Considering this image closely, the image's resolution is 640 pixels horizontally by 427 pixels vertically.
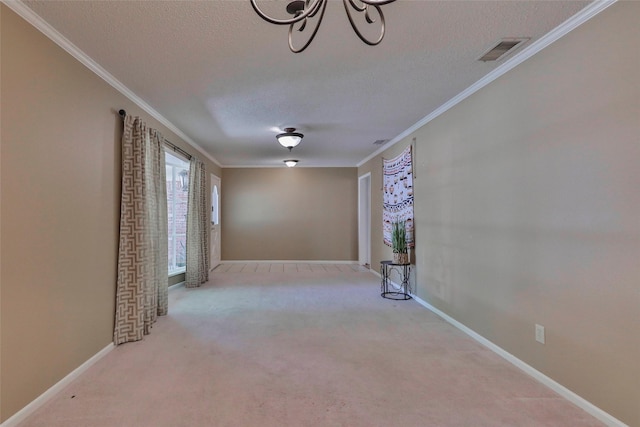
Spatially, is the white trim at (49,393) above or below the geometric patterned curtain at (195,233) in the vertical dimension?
below

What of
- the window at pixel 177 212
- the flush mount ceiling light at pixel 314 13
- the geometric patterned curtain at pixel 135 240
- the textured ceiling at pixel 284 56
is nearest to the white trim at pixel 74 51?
the textured ceiling at pixel 284 56

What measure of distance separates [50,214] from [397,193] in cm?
420

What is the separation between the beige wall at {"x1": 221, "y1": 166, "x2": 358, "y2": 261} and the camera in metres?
7.80

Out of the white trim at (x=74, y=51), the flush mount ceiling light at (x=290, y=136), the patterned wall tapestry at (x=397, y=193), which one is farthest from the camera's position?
the patterned wall tapestry at (x=397, y=193)

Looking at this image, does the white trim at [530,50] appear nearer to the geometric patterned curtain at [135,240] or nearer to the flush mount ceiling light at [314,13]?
the flush mount ceiling light at [314,13]

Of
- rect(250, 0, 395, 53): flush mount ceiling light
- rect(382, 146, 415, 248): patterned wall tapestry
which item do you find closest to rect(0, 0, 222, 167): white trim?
rect(250, 0, 395, 53): flush mount ceiling light

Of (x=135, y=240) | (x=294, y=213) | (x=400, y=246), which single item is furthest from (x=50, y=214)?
(x=294, y=213)

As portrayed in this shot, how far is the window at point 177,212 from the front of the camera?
5.37 metres

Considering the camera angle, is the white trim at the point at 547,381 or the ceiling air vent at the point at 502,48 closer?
the white trim at the point at 547,381

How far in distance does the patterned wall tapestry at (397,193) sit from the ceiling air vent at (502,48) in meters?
2.04

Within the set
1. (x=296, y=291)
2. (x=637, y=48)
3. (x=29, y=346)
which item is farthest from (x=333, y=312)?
(x=637, y=48)

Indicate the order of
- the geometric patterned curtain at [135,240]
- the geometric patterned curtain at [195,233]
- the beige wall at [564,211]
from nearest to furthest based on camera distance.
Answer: the beige wall at [564,211] < the geometric patterned curtain at [135,240] < the geometric patterned curtain at [195,233]

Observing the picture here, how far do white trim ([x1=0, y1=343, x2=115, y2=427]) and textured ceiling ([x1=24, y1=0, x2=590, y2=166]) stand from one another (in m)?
2.32

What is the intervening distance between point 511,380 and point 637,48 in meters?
2.15
